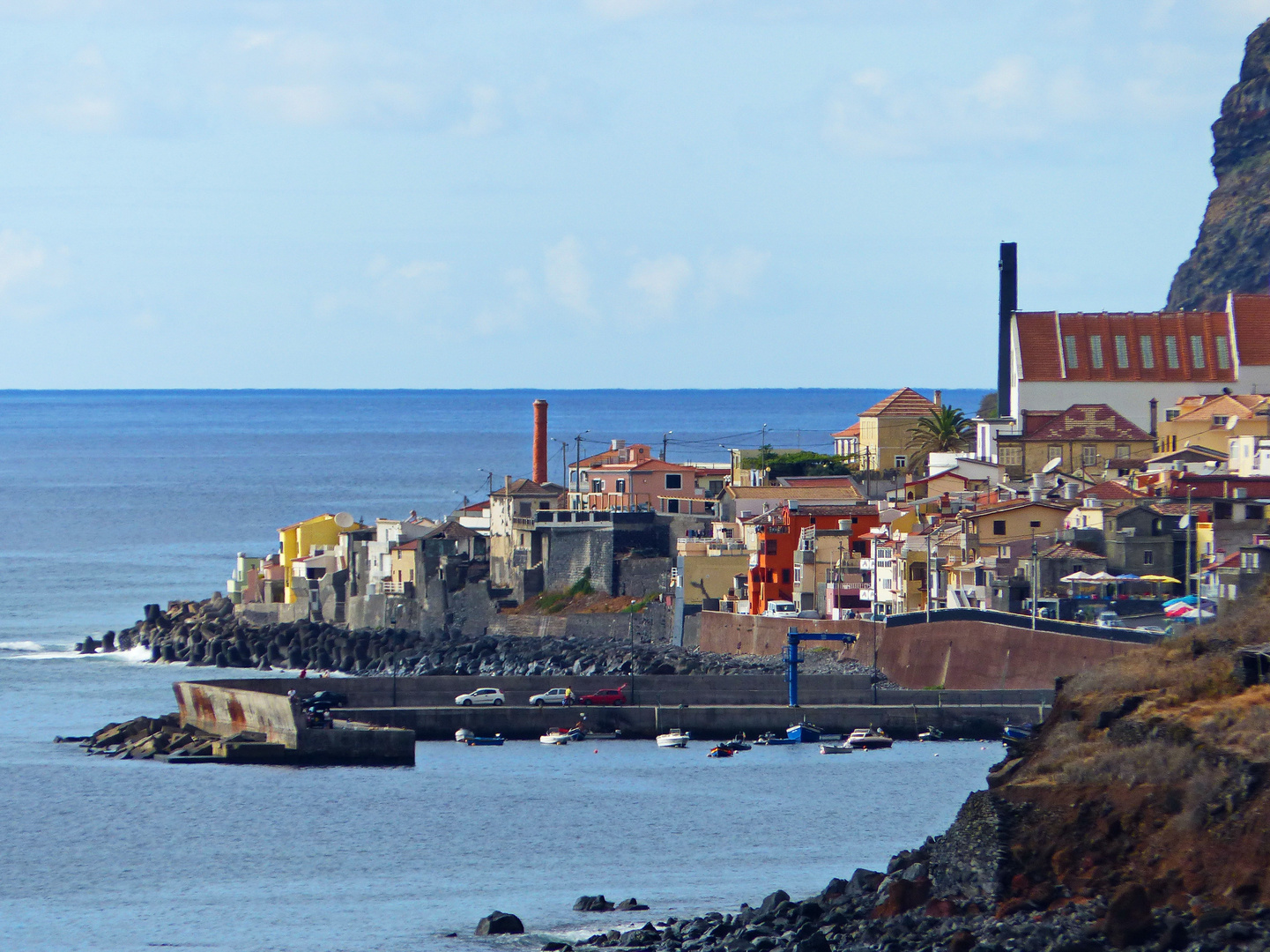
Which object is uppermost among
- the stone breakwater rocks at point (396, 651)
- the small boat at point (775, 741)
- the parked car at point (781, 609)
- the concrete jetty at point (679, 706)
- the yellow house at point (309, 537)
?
the yellow house at point (309, 537)

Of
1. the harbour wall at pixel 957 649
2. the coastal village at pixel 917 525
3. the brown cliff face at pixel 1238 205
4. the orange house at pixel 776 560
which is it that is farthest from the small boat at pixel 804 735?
the brown cliff face at pixel 1238 205

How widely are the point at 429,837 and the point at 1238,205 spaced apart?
121505 mm

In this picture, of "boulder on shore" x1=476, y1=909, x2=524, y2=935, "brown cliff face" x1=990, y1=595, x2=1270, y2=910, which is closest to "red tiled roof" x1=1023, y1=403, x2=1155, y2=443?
"brown cliff face" x1=990, y1=595, x2=1270, y2=910

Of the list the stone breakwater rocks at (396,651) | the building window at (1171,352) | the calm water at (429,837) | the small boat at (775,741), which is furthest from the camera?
the building window at (1171,352)

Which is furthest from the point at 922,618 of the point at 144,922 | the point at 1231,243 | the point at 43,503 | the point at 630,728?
the point at 43,503

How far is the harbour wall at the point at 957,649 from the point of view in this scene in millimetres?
55094

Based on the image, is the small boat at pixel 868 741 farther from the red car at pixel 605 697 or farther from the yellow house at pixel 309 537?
the yellow house at pixel 309 537

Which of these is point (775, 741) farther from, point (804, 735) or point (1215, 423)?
point (1215, 423)

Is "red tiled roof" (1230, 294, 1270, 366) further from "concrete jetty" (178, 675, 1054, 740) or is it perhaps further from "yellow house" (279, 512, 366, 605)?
"concrete jetty" (178, 675, 1054, 740)

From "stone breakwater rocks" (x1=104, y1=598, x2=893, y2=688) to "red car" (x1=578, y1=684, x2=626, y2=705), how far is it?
16.5ft

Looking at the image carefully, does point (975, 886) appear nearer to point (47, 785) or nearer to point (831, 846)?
point (831, 846)

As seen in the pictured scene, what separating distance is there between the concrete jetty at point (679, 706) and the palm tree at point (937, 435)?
3504cm

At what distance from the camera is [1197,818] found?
90.9 ft

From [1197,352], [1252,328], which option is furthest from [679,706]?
[1252,328]
